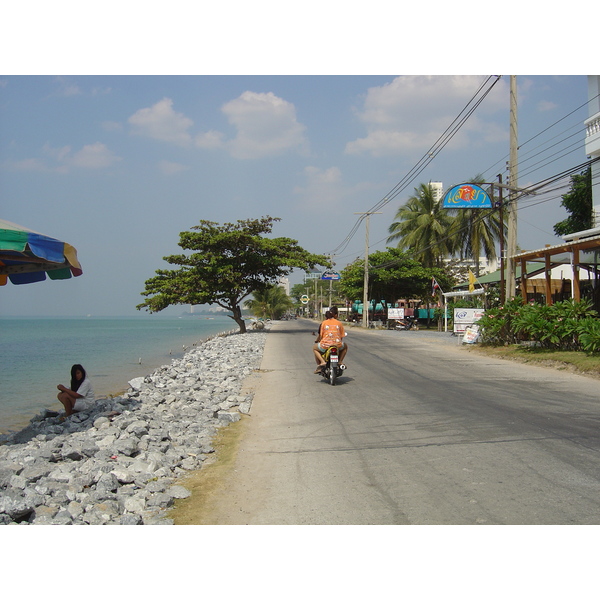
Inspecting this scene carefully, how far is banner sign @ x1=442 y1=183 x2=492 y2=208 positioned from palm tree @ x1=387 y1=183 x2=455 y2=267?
26548 millimetres

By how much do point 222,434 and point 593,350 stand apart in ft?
34.1

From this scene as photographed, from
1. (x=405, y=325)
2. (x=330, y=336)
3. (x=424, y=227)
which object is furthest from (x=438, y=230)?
(x=330, y=336)

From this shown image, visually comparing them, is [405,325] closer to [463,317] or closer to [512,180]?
[463,317]

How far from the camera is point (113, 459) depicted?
638cm

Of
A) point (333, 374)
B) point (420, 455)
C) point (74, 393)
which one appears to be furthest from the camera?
point (333, 374)

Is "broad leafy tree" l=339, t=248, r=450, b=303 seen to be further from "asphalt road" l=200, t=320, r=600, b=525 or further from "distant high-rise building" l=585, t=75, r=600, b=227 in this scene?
"asphalt road" l=200, t=320, r=600, b=525

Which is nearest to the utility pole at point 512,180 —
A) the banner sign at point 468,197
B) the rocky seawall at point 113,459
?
the banner sign at point 468,197

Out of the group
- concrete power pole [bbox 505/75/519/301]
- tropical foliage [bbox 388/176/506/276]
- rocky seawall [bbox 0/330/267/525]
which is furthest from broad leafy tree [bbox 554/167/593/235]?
rocky seawall [bbox 0/330/267/525]

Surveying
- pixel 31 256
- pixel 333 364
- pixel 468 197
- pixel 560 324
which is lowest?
pixel 333 364

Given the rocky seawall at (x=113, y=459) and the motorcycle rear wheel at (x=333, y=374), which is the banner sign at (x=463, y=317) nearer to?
the motorcycle rear wheel at (x=333, y=374)

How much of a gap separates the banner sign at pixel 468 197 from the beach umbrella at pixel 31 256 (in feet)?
49.5

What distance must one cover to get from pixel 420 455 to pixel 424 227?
4398 cm

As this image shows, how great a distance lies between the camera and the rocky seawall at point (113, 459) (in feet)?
15.7

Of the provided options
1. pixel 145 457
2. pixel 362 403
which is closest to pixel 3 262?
pixel 145 457
